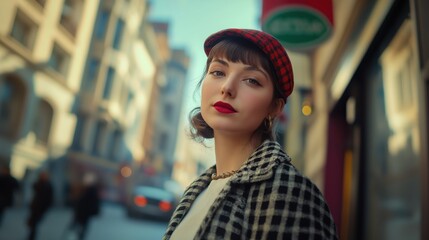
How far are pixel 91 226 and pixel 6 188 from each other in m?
4.52

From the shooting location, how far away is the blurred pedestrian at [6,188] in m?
2.01

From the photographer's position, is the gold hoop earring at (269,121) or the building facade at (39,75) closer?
the gold hoop earring at (269,121)

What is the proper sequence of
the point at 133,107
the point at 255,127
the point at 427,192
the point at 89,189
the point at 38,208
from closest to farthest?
the point at 255,127 < the point at 427,192 < the point at 133,107 < the point at 38,208 < the point at 89,189

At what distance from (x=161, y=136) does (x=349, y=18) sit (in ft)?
57.5

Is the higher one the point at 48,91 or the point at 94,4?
the point at 94,4

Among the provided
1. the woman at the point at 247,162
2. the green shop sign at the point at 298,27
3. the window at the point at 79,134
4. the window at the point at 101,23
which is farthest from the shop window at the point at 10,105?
the green shop sign at the point at 298,27

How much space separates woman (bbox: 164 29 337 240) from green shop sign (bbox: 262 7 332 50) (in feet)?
3.60

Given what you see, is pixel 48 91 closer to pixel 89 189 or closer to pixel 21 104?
pixel 21 104

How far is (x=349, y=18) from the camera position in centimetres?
329

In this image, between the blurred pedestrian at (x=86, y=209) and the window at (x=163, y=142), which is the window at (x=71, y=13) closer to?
the blurred pedestrian at (x=86, y=209)

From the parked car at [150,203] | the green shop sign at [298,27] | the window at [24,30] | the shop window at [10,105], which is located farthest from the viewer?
the parked car at [150,203]

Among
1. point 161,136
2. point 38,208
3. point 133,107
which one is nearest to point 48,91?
point 133,107

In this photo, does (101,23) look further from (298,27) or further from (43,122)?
(298,27)

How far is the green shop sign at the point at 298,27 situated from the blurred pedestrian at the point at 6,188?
1.66 metres
